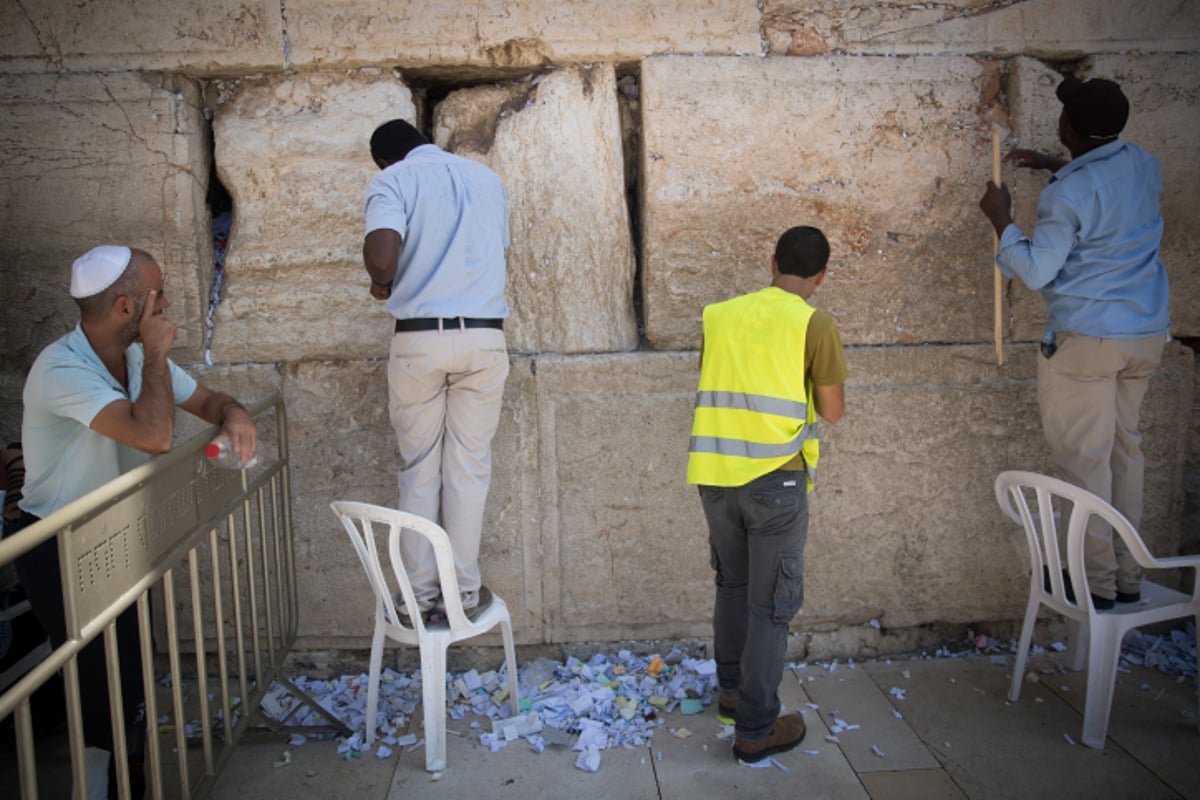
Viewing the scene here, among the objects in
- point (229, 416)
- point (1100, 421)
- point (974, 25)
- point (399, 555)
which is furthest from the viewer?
point (974, 25)

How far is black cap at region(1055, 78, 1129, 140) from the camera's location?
3.12 m

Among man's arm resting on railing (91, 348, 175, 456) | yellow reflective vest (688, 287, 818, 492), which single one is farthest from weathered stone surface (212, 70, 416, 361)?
yellow reflective vest (688, 287, 818, 492)

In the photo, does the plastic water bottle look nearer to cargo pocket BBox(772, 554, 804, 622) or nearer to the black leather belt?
the black leather belt

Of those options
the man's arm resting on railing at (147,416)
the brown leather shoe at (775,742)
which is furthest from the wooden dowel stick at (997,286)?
the man's arm resting on railing at (147,416)

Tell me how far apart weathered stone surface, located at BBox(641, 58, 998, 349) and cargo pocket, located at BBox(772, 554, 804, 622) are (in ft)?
4.00

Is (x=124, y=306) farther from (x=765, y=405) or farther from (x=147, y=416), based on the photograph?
(x=765, y=405)

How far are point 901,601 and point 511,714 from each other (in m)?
1.72

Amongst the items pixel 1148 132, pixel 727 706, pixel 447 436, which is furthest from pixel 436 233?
pixel 1148 132

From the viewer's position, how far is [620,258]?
3.75 meters

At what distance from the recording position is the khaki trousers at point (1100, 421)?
3160 millimetres

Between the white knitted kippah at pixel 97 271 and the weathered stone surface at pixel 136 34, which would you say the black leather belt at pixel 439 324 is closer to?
the white knitted kippah at pixel 97 271

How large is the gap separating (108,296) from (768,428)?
6.18ft

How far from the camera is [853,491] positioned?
12.2 feet

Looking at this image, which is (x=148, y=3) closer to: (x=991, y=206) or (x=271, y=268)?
(x=271, y=268)
